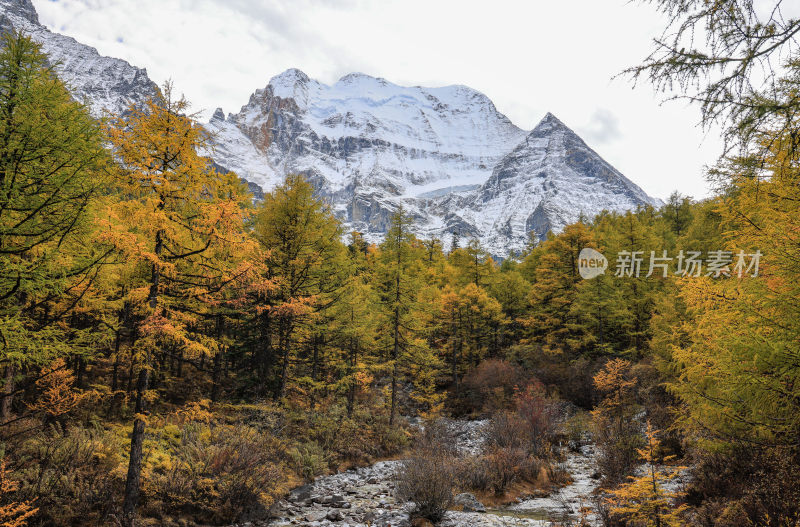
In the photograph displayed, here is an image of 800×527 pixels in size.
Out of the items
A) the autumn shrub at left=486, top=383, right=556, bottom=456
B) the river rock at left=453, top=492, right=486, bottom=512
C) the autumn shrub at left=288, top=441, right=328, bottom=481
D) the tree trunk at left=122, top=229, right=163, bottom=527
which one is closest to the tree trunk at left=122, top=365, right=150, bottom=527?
the tree trunk at left=122, top=229, right=163, bottom=527

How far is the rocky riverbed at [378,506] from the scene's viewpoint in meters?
8.45

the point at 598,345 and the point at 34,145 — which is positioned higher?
the point at 34,145

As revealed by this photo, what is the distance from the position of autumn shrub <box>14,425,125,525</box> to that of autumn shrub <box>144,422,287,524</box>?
0.81m

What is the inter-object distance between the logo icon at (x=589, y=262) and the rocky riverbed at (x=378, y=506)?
15.8 m

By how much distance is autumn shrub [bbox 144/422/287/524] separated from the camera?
→ 792 cm

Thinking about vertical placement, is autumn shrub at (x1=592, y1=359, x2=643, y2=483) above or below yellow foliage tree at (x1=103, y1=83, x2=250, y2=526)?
below

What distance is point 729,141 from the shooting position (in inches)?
134

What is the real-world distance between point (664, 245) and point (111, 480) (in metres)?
33.6

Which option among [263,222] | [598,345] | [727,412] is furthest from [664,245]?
[263,222]

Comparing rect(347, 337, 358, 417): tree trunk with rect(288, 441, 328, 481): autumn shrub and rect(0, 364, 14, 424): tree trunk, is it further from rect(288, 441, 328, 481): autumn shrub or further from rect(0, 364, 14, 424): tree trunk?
rect(0, 364, 14, 424): tree trunk

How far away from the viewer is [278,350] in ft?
57.1

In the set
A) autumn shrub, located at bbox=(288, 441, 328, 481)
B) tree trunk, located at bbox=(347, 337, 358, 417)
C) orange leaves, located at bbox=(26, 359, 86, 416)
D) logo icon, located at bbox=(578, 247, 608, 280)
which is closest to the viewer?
orange leaves, located at bbox=(26, 359, 86, 416)

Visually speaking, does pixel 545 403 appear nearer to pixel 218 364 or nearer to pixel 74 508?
pixel 218 364

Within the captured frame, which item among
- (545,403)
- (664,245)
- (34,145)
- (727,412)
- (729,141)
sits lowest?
(545,403)
